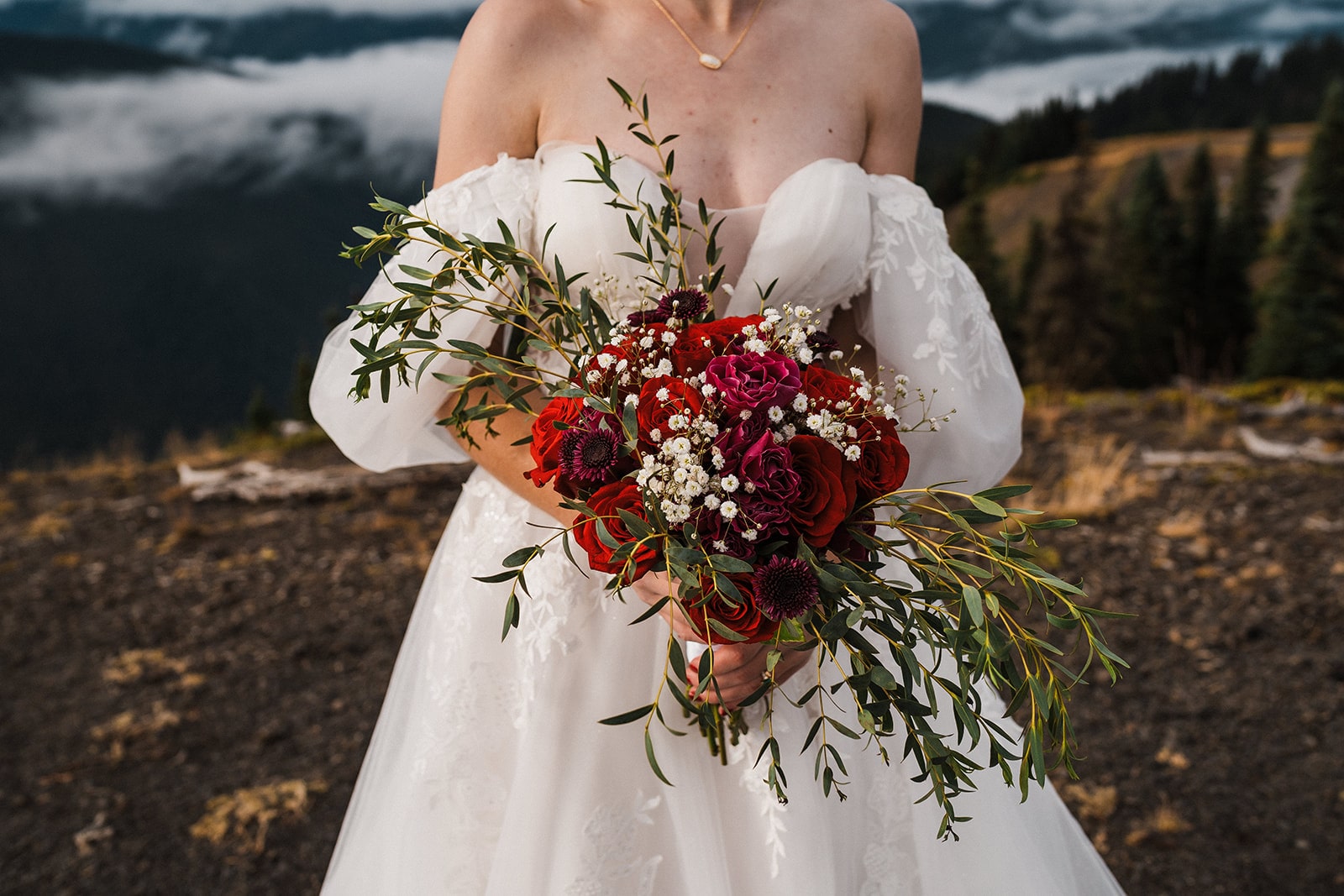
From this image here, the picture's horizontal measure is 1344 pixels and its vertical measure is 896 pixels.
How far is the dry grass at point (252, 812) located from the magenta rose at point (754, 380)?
11.1 ft

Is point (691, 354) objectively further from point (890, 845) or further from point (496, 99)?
point (890, 845)

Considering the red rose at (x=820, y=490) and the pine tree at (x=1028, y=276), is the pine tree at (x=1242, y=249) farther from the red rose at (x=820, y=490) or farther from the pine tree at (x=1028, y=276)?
the red rose at (x=820, y=490)

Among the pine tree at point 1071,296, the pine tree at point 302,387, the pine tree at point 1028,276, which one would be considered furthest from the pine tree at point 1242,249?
the pine tree at point 302,387

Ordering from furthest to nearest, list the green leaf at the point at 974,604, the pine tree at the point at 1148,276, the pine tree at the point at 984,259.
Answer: the pine tree at the point at 1148,276
the pine tree at the point at 984,259
the green leaf at the point at 974,604

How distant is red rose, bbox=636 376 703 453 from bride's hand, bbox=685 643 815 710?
1.27ft

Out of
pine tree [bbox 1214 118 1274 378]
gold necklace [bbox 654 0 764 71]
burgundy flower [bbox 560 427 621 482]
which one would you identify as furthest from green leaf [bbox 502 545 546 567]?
pine tree [bbox 1214 118 1274 378]

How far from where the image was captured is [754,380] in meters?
1.23

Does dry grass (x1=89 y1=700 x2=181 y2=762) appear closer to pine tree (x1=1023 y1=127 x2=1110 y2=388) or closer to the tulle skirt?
the tulle skirt

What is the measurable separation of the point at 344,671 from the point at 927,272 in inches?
167

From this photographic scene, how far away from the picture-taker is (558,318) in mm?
1604

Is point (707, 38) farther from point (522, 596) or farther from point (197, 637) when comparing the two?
point (197, 637)

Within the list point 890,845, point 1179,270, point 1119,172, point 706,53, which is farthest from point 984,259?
point 890,845

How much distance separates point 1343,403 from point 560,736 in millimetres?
10975

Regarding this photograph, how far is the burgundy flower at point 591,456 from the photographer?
1.22m
